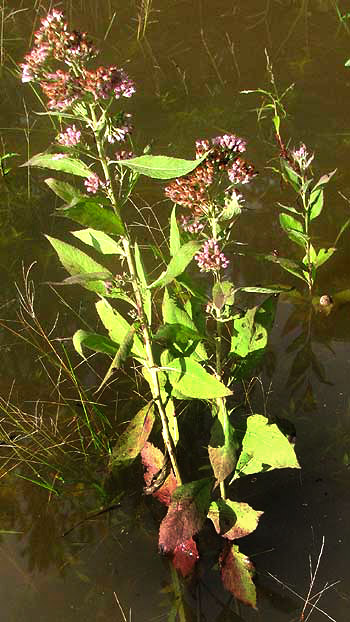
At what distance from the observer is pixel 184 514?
2588mm

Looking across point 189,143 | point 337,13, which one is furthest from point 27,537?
point 337,13

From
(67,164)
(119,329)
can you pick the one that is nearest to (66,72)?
(67,164)

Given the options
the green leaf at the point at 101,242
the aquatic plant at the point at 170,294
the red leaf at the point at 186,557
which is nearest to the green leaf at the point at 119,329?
the aquatic plant at the point at 170,294

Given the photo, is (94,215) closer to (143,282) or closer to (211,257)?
(143,282)

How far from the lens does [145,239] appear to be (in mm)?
4230

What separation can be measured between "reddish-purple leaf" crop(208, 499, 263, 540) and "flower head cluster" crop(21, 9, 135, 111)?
140cm

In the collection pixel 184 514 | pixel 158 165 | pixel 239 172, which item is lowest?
pixel 184 514

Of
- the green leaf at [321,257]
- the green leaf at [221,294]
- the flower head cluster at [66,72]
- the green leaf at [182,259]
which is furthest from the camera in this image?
the green leaf at [321,257]

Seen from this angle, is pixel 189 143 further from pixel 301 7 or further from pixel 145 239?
pixel 301 7

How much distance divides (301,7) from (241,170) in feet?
13.2

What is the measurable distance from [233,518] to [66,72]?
60.8 inches

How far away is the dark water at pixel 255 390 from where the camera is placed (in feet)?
9.02

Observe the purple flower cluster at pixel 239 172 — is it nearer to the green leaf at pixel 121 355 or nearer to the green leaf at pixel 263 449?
the green leaf at pixel 121 355

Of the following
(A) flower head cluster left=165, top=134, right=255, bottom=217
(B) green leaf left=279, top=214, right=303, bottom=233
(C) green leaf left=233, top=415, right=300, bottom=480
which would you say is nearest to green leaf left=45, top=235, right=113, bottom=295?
(A) flower head cluster left=165, top=134, right=255, bottom=217
